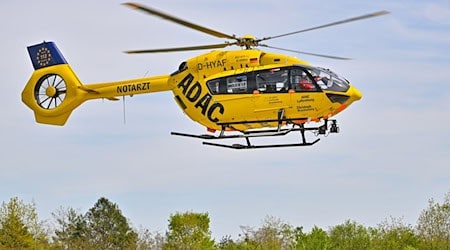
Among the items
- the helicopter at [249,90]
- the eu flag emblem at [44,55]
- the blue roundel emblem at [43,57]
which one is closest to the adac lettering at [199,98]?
the helicopter at [249,90]

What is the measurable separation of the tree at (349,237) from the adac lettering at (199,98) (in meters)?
38.9

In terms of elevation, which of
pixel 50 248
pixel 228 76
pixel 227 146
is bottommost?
pixel 227 146

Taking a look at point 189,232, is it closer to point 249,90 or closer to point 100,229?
point 100,229

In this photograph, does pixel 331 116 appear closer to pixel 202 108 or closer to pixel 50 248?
pixel 202 108

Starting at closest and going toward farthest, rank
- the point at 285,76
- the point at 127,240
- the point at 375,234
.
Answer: the point at 285,76
the point at 375,234
the point at 127,240

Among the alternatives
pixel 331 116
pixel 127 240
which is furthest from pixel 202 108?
pixel 127 240

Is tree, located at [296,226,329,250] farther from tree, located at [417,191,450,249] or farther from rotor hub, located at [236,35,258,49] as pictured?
rotor hub, located at [236,35,258,49]

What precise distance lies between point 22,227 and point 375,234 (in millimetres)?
23255

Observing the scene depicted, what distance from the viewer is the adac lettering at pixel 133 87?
3096cm

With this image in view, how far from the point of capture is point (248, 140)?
92.0 ft

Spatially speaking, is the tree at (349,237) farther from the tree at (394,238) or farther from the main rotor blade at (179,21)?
the main rotor blade at (179,21)

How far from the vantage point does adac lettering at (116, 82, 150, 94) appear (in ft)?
102

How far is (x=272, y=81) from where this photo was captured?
27.8 metres

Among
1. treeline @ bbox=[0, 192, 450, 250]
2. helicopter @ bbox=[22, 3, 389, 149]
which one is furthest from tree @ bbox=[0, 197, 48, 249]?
helicopter @ bbox=[22, 3, 389, 149]
